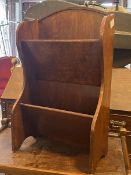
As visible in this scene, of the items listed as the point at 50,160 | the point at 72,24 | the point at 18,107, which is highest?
the point at 72,24

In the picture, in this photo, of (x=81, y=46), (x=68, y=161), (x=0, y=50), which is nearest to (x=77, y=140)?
(x=68, y=161)

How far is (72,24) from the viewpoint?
1.07 meters

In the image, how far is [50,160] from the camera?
39.9 inches

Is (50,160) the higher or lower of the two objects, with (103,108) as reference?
lower

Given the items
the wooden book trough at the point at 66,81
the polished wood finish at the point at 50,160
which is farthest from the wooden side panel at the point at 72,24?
the polished wood finish at the point at 50,160

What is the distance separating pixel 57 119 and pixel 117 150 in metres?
0.27

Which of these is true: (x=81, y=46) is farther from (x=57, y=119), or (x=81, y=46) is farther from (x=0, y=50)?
(x=0, y=50)

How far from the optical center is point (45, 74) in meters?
1.11

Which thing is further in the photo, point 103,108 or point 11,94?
point 11,94

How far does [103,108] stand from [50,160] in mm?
266

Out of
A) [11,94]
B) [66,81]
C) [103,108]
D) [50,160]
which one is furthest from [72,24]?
[11,94]

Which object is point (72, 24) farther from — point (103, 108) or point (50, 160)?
point (50, 160)

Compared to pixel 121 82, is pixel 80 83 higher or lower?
higher

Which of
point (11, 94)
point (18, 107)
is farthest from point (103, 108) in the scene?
point (11, 94)
